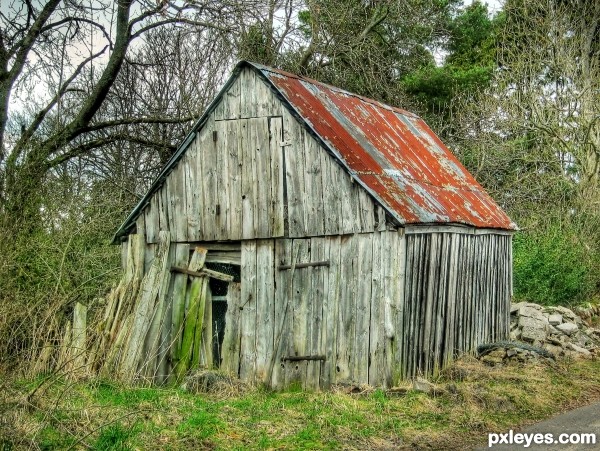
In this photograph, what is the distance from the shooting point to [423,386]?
456 inches

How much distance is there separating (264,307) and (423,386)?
10.0 feet

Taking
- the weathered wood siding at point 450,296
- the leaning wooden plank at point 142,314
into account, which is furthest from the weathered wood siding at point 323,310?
the leaning wooden plank at point 142,314

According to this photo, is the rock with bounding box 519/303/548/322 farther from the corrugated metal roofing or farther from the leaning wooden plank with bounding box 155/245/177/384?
→ the leaning wooden plank with bounding box 155/245/177/384

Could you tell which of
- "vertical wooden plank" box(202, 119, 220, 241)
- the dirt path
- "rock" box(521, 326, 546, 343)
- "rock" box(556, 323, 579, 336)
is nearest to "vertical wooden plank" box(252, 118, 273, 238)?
"vertical wooden plank" box(202, 119, 220, 241)

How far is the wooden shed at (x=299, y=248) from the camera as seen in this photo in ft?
40.5

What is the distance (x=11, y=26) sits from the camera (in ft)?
43.6

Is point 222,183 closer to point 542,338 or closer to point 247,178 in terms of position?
point 247,178

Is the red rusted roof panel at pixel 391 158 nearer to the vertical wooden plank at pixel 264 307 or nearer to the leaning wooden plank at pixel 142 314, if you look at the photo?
the vertical wooden plank at pixel 264 307

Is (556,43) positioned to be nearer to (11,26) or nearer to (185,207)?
(185,207)

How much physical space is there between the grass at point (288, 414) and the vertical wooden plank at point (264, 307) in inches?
24.2

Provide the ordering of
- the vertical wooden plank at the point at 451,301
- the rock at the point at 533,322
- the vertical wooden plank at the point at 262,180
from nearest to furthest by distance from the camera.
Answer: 1. the vertical wooden plank at the point at 262,180
2. the vertical wooden plank at the point at 451,301
3. the rock at the point at 533,322

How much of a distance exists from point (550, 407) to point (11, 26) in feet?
33.4

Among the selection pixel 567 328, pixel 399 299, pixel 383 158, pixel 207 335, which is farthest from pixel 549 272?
pixel 207 335

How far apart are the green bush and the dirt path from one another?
28.6 ft
